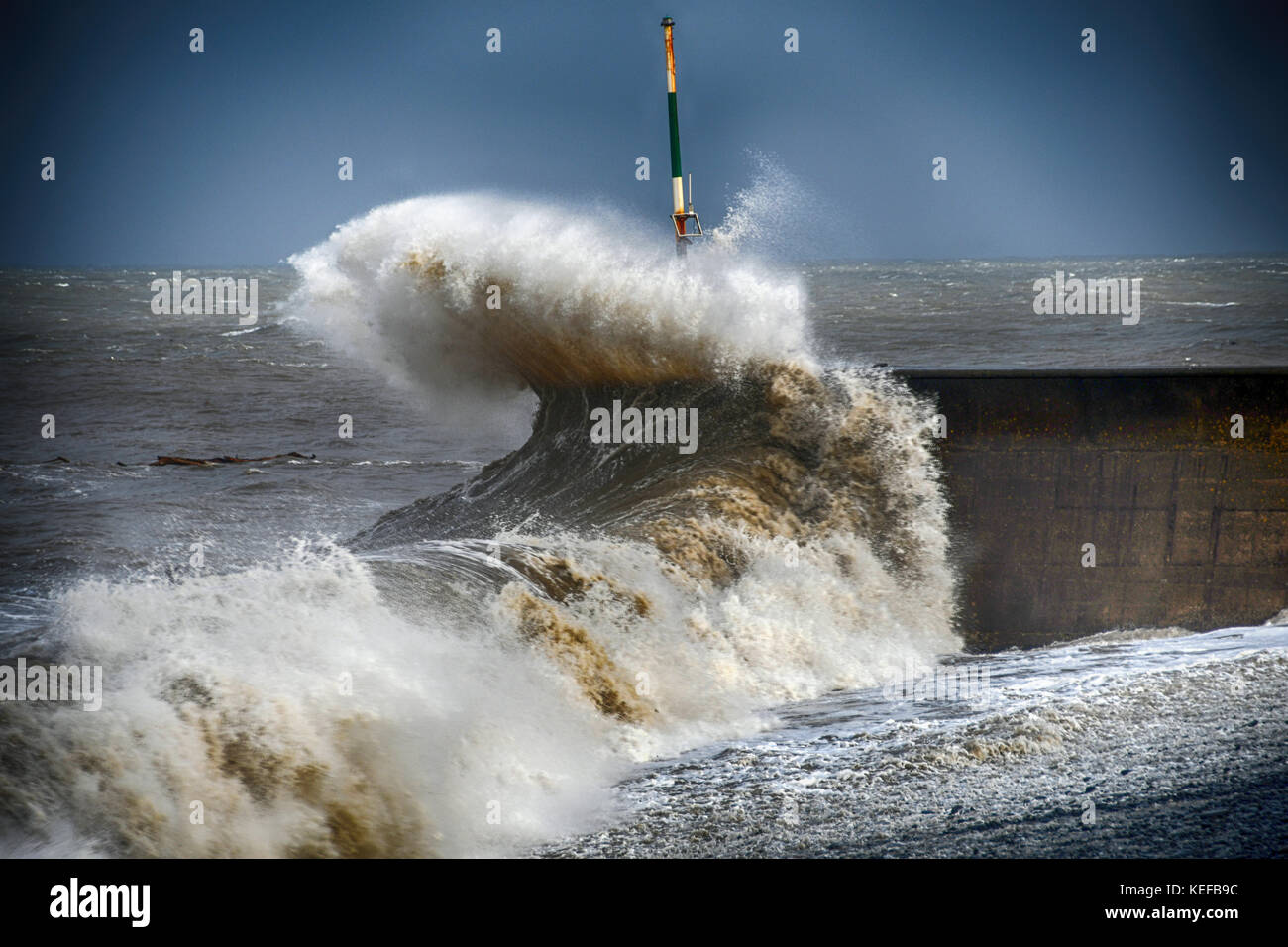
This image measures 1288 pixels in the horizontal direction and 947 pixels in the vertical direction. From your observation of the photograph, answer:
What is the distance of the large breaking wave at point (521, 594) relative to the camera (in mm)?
3547

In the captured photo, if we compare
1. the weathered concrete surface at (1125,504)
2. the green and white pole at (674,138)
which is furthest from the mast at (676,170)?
the weathered concrete surface at (1125,504)

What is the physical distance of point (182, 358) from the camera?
71.4 ft

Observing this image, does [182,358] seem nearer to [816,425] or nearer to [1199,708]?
[816,425]

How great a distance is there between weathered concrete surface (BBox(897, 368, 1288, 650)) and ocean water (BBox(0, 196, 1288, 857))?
0.26 metres

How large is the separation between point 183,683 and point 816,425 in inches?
169

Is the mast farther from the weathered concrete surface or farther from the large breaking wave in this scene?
the weathered concrete surface

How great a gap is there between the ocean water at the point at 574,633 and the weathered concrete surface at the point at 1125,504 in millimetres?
262

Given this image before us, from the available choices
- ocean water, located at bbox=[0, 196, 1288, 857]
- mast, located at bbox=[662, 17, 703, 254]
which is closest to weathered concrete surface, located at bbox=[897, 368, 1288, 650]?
ocean water, located at bbox=[0, 196, 1288, 857]

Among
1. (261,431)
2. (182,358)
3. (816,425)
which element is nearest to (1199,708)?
(816,425)

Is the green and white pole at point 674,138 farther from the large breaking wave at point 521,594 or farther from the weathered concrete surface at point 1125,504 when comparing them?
the weathered concrete surface at point 1125,504

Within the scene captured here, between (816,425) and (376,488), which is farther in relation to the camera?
(376,488)
